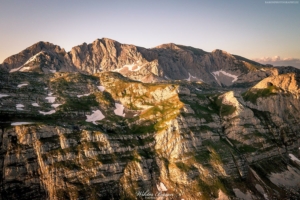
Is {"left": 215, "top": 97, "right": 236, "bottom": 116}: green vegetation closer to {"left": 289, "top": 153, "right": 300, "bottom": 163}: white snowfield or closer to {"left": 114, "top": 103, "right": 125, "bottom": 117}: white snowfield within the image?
{"left": 289, "top": 153, "right": 300, "bottom": 163}: white snowfield

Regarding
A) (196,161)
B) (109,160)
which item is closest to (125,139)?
(109,160)

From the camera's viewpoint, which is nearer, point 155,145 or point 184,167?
point 184,167

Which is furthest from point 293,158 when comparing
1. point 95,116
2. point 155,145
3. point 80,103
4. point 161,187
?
point 80,103

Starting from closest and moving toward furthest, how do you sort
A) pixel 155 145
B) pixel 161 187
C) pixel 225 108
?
pixel 161 187
pixel 155 145
pixel 225 108

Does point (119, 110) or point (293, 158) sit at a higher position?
point (119, 110)

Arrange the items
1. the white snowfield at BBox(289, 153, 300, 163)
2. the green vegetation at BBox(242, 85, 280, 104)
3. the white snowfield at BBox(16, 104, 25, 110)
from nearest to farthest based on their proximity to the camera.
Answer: the white snowfield at BBox(289, 153, 300, 163)
the white snowfield at BBox(16, 104, 25, 110)
the green vegetation at BBox(242, 85, 280, 104)

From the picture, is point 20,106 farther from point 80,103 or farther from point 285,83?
point 285,83

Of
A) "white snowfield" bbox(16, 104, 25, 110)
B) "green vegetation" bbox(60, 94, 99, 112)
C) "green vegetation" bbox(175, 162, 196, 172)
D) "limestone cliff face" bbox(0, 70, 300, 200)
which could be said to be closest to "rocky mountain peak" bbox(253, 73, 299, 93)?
"limestone cliff face" bbox(0, 70, 300, 200)

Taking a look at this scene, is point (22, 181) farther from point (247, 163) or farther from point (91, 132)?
point (247, 163)

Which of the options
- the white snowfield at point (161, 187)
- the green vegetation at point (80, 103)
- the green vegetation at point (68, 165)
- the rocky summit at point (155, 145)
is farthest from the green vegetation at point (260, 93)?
the green vegetation at point (68, 165)
